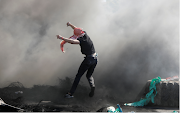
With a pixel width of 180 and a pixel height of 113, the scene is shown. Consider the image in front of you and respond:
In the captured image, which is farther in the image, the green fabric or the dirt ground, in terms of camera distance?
the green fabric

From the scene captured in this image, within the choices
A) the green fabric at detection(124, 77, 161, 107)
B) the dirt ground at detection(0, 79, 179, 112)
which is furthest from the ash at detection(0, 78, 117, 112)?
the green fabric at detection(124, 77, 161, 107)

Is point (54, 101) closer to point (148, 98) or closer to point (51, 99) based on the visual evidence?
point (51, 99)

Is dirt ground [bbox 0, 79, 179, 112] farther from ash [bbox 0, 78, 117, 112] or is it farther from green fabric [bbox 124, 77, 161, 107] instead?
green fabric [bbox 124, 77, 161, 107]

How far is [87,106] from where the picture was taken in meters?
3.87

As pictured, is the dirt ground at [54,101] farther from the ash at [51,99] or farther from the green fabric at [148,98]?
the green fabric at [148,98]

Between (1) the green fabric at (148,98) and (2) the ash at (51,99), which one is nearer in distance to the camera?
(2) the ash at (51,99)

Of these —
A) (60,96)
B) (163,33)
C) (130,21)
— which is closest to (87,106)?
(60,96)

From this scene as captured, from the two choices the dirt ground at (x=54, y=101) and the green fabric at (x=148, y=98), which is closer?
the dirt ground at (x=54, y=101)

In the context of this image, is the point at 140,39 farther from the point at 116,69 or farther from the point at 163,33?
the point at 116,69

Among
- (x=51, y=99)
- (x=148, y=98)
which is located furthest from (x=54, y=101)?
(x=148, y=98)

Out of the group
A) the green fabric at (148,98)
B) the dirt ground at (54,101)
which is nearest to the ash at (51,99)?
the dirt ground at (54,101)

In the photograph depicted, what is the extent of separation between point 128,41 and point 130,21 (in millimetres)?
740

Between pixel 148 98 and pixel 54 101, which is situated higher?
pixel 148 98

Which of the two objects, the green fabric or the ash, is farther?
the green fabric
